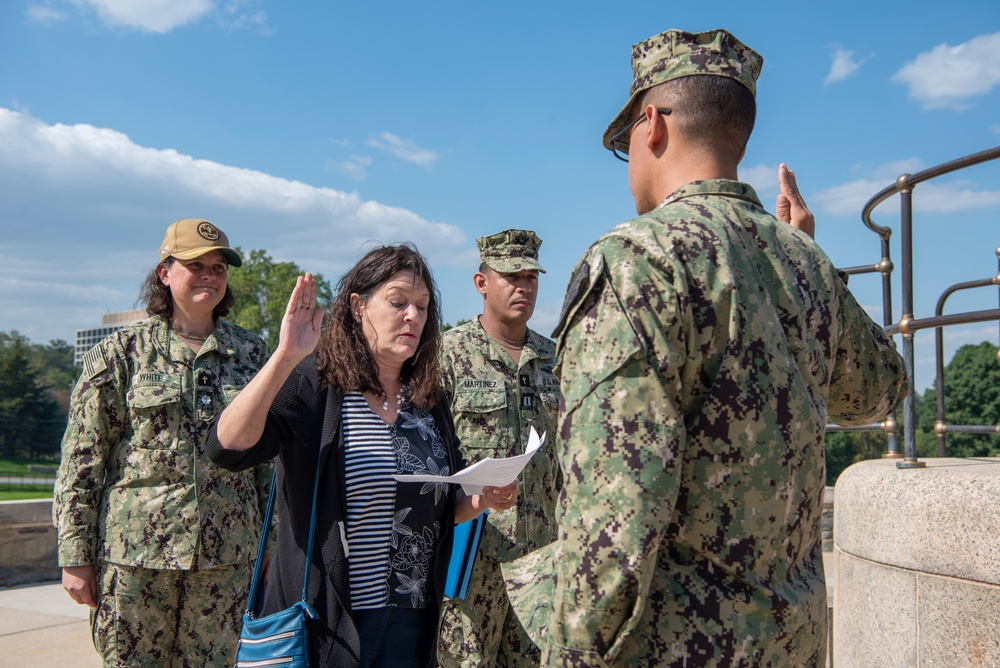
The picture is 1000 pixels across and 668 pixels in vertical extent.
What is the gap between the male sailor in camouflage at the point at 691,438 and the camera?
61.6 inches

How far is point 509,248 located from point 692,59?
3.46 m

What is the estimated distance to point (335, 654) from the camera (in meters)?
2.52

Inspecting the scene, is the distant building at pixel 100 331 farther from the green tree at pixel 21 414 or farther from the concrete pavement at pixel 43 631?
the concrete pavement at pixel 43 631

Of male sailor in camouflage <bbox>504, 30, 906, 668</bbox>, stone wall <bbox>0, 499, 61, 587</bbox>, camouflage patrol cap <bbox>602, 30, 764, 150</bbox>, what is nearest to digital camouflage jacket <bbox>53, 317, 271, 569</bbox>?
male sailor in camouflage <bbox>504, 30, 906, 668</bbox>

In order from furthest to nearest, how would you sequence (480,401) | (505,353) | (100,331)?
(100,331) → (505,353) → (480,401)

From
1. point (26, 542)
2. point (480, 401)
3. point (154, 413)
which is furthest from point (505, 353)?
point (26, 542)

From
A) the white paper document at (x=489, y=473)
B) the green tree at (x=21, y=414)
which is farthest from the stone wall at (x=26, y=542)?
the green tree at (x=21, y=414)

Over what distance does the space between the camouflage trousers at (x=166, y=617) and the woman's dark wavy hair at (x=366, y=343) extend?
1538 millimetres

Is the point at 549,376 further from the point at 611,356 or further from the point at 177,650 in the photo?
the point at 611,356

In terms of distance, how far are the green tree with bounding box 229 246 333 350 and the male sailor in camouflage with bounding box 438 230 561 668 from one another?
39519 millimetres

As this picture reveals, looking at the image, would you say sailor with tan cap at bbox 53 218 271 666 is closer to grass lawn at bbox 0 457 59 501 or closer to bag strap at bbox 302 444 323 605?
bag strap at bbox 302 444 323 605

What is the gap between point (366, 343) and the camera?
10.1 feet

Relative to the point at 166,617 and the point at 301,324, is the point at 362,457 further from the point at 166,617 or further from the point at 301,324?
the point at 166,617

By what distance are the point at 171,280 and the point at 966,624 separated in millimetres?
3617
